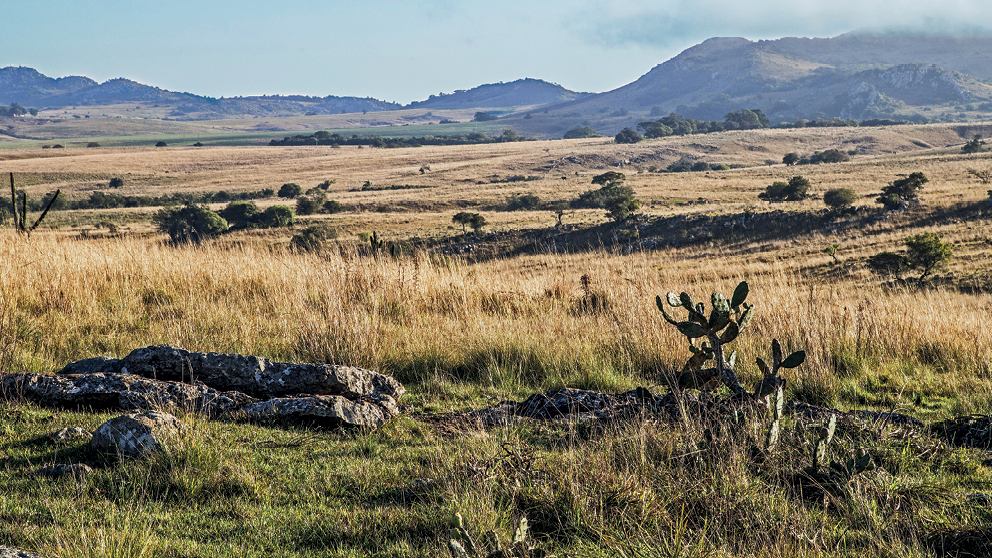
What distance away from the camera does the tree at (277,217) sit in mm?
49062

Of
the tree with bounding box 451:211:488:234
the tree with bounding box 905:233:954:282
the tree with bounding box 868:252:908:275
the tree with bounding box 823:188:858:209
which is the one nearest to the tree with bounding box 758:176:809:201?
the tree with bounding box 823:188:858:209

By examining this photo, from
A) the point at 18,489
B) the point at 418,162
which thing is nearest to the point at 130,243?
the point at 18,489

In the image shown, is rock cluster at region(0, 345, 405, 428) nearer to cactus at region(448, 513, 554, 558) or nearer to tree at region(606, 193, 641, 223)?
cactus at region(448, 513, 554, 558)

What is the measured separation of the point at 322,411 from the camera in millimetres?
4133

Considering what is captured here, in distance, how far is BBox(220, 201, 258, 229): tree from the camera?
5219cm

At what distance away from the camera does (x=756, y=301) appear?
8344mm

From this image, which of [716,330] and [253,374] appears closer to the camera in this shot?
[716,330]

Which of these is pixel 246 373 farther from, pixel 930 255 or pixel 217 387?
pixel 930 255

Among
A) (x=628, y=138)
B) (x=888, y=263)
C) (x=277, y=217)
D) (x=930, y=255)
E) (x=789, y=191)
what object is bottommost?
(x=277, y=217)

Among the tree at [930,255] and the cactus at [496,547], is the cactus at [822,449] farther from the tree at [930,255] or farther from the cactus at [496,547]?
the tree at [930,255]

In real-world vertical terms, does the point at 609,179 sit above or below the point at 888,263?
above

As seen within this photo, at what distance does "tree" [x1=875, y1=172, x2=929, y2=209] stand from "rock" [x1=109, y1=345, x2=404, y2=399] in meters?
42.9

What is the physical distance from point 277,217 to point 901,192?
1675 inches

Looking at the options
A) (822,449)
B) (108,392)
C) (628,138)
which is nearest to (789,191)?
(822,449)
